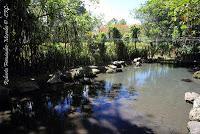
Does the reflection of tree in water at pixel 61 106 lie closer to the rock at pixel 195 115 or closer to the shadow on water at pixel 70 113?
the shadow on water at pixel 70 113

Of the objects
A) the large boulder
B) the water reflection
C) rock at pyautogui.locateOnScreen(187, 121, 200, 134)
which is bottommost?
rock at pyautogui.locateOnScreen(187, 121, 200, 134)

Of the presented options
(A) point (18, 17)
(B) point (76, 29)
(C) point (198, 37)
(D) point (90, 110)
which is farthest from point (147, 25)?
(D) point (90, 110)

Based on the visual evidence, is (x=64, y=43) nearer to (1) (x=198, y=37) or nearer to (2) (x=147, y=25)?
(1) (x=198, y=37)

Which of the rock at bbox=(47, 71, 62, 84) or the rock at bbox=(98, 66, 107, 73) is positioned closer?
the rock at bbox=(47, 71, 62, 84)

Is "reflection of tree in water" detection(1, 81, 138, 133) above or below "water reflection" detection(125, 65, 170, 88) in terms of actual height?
below

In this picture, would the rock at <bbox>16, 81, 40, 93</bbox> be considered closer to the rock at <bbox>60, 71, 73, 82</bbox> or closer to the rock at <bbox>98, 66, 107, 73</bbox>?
the rock at <bbox>60, 71, 73, 82</bbox>

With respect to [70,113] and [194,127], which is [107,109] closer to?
[70,113]

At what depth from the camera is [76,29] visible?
2066 centimetres

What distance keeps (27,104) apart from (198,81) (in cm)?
1209

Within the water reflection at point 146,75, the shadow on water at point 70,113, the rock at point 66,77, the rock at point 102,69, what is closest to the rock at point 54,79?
the rock at point 66,77

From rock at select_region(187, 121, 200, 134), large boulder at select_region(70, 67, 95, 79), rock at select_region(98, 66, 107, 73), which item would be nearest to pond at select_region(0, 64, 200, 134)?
rock at select_region(187, 121, 200, 134)

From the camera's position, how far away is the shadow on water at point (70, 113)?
30.6 ft

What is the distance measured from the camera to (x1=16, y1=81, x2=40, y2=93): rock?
538 inches

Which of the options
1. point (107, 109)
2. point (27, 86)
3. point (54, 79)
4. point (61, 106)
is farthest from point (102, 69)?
point (107, 109)
